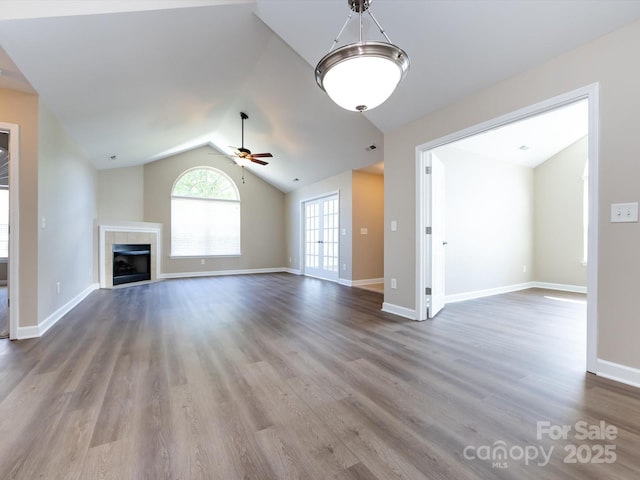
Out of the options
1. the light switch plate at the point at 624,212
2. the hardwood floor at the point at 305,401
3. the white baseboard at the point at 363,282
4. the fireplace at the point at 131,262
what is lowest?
the hardwood floor at the point at 305,401

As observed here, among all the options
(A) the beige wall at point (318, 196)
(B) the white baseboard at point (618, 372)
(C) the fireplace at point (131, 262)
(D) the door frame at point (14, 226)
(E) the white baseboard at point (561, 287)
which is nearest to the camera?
(B) the white baseboard at point (618, 372)

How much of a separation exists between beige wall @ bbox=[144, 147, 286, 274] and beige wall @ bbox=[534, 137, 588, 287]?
6.33m

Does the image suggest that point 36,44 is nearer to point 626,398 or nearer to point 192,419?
point 192,419

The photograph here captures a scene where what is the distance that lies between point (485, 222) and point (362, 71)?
443 cm

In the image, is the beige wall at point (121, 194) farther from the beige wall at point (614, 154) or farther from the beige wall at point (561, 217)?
the beige wall at point (561, 217)

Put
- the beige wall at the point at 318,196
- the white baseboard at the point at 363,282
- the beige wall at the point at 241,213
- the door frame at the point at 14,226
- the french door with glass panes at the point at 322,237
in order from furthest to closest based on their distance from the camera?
the beige wall at the point at 241,213
the french door with glass panes at the point at 322,237
the beige wall at the point at 318,196
the white baseboard at the point at 363,282
the door frame at the point at 14,226

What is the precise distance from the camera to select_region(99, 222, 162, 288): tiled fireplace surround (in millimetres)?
5730

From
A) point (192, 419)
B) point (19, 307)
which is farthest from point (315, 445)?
point (19, 307)

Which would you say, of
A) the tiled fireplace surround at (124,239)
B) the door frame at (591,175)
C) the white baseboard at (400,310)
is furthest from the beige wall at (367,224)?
the tiled fireplace surround at (124,239)

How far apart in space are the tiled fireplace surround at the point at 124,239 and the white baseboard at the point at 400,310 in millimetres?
5283

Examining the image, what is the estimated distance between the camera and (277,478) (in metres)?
1.17

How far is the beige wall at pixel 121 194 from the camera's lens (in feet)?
20.6

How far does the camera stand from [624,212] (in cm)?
195

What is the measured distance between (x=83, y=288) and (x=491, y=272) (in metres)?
6.82
